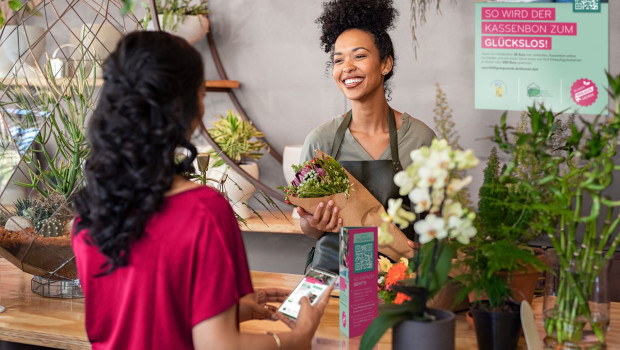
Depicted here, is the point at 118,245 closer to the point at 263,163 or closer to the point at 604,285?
the point at 604,285

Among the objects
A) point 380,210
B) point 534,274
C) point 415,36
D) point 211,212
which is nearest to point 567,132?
point 415,36

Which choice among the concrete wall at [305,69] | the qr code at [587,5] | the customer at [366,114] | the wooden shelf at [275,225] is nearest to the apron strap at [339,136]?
the customer at [366,114]

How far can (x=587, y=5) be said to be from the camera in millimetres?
3711

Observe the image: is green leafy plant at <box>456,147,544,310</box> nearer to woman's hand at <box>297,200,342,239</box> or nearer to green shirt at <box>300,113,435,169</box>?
woman's hand at <box>297,200,342,239</box>

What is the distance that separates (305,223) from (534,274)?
100cm

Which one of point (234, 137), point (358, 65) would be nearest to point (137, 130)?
Result: point (358, 65)

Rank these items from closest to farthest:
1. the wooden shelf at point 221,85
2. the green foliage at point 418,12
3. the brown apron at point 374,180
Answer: the brown apron at point 374,180, the green foliage at point 418,12, the wooden shelf at point 221,85

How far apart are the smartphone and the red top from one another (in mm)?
371

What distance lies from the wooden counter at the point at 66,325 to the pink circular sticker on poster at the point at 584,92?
6.50ft

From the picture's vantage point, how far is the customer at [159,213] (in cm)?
126

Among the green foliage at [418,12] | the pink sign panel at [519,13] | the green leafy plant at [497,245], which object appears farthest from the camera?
the green foliage at [418,12]

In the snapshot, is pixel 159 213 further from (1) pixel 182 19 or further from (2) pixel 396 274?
(1) pixel 182 19

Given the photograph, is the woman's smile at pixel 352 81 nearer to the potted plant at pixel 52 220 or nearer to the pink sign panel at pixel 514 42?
the potted plant at pixel 52 220

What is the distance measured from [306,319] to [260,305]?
19 centimetres
